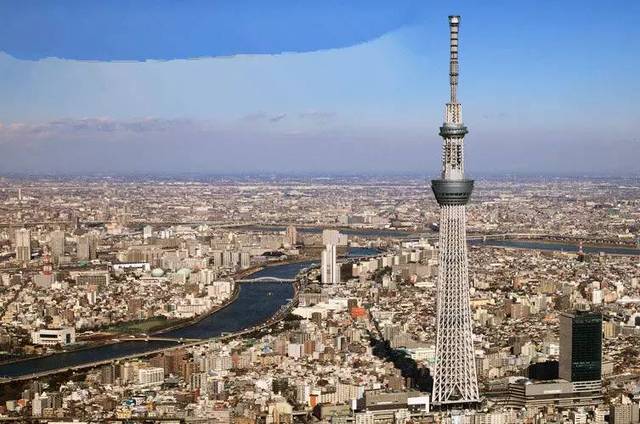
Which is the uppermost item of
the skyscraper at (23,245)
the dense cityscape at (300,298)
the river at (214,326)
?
the skyscraper at (23,245)

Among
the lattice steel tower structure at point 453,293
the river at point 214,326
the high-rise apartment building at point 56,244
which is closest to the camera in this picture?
the lattice steel tower structure at point 453,293

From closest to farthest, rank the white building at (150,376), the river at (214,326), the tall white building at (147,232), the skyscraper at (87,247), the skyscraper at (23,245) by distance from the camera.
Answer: the white building at (150,376)
the river at (214,326)
the skyscraper at (23,245)
the skyscraper at (87,247)
the tall white building at (147,232)

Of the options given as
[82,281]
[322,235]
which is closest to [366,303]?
[82,281]

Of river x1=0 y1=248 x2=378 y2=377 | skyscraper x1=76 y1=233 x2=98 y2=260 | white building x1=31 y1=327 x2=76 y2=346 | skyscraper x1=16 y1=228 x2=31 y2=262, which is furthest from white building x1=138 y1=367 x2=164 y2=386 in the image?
skyscraper x1=76 y1=233 x2=98 y2=260

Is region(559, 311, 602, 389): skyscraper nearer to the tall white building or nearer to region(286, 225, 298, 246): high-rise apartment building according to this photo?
the tall white building

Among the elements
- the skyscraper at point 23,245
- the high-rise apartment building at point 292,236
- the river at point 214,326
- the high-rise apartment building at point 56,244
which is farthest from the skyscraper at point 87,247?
the high-rise apartment building at point 292,236

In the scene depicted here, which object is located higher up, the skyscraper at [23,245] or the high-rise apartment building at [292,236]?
the skyscraper at [23,245]

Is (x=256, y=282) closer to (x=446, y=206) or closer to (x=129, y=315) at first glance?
(x=129, y=315)

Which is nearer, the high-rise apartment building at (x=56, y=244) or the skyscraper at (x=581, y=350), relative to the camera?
the skyscraper at (x=581, y=350)

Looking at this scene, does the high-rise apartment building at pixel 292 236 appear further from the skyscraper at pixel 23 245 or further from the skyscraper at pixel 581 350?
the skyscraper at pixel 581 350
